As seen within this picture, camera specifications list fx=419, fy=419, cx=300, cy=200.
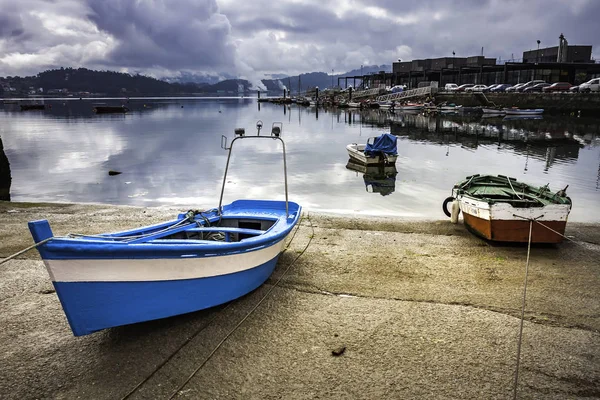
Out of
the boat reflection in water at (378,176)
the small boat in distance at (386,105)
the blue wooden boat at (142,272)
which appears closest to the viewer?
the blue wooden boat at (142,272)

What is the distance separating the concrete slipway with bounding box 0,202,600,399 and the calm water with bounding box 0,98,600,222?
7783 millimetres

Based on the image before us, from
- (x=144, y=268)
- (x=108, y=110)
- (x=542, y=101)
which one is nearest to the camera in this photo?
(x=144, y=268)

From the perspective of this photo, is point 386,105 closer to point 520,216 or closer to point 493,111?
point 493,111

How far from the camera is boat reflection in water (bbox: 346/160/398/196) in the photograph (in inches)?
806

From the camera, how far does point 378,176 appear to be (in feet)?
78.1

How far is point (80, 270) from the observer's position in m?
4.59

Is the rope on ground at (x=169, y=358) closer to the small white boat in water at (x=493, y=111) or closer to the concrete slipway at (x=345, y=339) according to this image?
the concrete slipway at (x=345, y=339)

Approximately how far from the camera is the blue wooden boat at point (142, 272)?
4531 millimetres

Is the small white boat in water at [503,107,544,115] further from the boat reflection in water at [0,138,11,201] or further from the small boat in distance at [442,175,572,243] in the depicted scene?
the boat reflection in water at [0,138,11,201]

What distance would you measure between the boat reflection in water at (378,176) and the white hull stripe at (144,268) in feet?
46.9

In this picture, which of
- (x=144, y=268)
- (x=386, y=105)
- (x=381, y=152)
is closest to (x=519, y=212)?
(x=144, y=268)

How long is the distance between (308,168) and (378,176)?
4.80 meters

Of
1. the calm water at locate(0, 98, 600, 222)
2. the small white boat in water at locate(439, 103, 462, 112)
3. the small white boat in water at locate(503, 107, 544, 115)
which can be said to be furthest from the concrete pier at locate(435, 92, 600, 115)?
the calm water at locate(0, 98, 600, 222)

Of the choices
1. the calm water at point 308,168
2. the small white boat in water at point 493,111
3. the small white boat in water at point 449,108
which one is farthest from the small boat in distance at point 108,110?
the small white boat in water at point 493,111
